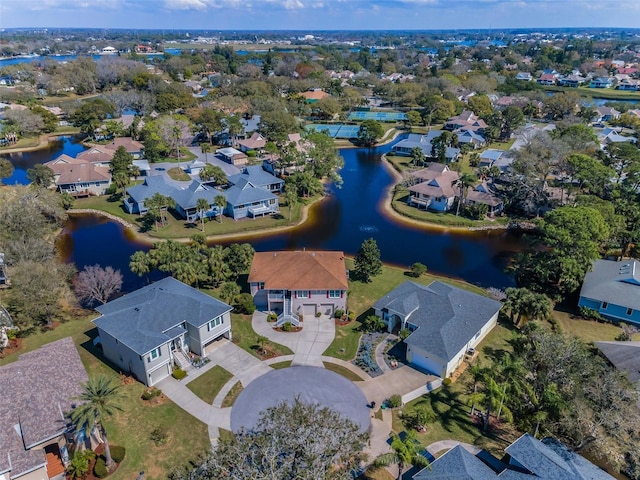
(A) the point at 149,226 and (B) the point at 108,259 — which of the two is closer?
(B) the point at 108,259

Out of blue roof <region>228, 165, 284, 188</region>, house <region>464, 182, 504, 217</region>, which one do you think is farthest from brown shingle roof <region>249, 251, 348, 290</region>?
house <region>464, 182, 504, 217</region>

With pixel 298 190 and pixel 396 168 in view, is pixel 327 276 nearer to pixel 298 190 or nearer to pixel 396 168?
pixel 298 190

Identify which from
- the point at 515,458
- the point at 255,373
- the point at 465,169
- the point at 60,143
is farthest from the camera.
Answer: the point at 60,143

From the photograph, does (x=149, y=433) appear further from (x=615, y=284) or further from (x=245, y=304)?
(x=615, y=284)

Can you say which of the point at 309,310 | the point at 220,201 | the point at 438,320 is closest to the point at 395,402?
the point at 438,320

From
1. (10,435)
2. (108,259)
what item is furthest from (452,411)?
(108,259)

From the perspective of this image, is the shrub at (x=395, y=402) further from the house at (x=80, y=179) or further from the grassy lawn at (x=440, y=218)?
the house at (x=80, y=179)
